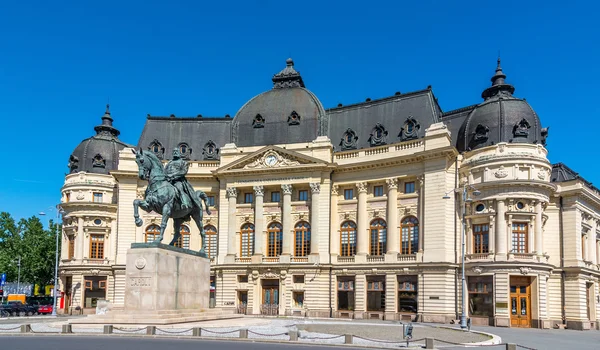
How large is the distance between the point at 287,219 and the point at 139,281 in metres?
30.2

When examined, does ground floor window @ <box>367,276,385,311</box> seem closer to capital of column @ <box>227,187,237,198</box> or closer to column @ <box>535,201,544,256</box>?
column @ <box>535,201,544,256</box>

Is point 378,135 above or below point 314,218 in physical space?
above

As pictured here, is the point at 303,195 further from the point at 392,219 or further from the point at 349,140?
the point at 392,219

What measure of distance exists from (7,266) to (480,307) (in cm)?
7102

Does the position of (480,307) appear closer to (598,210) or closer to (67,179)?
(598,210)

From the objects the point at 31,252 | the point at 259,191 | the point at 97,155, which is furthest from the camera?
the point at 31,252

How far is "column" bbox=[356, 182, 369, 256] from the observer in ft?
193

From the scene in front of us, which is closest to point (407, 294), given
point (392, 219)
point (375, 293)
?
point (375, 293)

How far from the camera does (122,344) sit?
2420 cm

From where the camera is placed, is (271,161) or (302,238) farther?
(271,161)

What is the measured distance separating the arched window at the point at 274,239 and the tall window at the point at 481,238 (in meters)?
19.5

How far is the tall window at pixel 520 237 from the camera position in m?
50.8

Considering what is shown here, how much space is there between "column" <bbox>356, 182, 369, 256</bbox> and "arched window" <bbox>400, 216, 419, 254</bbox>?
12.1 feet

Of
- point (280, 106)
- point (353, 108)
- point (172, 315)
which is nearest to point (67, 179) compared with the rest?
point (280, 106)
